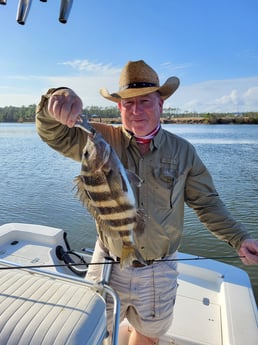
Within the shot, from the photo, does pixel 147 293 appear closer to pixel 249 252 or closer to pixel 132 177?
pixel 249 252

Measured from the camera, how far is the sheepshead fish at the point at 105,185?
1469 mm

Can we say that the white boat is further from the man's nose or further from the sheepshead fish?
the man's nose

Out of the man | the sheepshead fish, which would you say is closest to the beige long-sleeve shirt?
the man

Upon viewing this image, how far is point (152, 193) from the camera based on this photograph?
86.7 inches

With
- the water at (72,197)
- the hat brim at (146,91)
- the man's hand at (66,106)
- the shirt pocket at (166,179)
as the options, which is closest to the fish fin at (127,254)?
the shirt pocket at (166,179)

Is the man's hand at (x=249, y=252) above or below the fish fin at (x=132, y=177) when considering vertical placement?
below

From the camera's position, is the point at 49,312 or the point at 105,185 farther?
the point at 49,312

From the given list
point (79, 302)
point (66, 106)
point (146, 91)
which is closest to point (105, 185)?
point (66, 106)

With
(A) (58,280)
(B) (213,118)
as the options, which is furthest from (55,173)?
(B) (213,118)

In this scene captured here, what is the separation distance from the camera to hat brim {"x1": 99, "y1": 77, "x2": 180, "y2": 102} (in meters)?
2.11

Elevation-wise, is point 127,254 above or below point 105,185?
below

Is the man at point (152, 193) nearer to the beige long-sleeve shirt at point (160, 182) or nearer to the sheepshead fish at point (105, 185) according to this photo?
the beige long-sleeve shirt at point (160, 182)

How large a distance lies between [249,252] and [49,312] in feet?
4.38

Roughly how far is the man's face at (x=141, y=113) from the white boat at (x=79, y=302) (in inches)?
37.1
